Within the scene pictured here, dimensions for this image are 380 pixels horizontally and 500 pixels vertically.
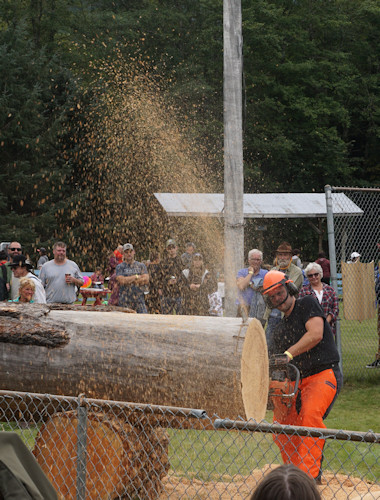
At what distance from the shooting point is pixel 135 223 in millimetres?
34000

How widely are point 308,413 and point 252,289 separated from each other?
4.17 meters

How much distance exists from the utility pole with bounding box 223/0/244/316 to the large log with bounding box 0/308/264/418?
316 centimetres

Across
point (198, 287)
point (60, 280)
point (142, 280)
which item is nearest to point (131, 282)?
point (142, 280)

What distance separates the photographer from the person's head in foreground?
1.76 meters

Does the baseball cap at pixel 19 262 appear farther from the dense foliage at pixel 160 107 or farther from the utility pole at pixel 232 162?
the dense foliage at pixel 160 107

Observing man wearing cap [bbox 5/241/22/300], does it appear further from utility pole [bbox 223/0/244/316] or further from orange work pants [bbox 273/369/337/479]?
orange work pants [bbox 273/369/337/479]

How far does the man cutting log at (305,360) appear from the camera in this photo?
522 centimetres

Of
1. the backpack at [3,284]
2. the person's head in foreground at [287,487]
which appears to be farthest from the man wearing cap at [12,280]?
the person's head in foreground at [287,487]

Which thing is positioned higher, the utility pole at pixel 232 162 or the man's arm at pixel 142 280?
the utility pole at pixel 232 162

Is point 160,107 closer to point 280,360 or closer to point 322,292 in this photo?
point 322,292

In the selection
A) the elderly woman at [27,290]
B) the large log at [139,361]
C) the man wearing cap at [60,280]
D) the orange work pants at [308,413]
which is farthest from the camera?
the man wearing cap at [60,280]

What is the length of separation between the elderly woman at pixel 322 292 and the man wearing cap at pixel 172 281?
119 inches

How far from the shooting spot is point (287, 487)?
1.79 meters

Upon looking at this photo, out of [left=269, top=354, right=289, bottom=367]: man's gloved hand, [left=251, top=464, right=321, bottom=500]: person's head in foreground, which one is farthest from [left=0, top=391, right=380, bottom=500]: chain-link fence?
[left=251, top=464, right=321, bottom=500]: person's head in foreground
